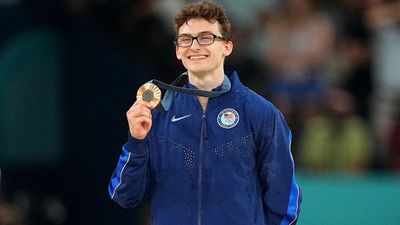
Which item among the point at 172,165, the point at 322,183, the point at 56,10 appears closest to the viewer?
the point at 172,165

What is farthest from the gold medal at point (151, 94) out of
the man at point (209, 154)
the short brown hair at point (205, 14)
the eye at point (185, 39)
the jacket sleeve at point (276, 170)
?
the jacket sleeve at point (276, 170)

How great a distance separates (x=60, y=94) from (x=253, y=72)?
245cm

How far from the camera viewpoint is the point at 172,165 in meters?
5.99

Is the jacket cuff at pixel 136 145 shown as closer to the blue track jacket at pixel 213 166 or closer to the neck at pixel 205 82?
the blue track jacket at pixel 213 166

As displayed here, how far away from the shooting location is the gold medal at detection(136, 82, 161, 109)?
5.82 metres

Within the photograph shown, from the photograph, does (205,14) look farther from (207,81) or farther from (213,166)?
(213,166)

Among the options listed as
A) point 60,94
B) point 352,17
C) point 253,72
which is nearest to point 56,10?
point 60,94

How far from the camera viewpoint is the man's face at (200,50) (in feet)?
19.7

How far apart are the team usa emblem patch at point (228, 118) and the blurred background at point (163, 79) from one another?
13.4ft

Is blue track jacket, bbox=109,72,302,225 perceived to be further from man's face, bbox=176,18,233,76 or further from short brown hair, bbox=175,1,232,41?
short brown hair, bbox=175,1,232,41

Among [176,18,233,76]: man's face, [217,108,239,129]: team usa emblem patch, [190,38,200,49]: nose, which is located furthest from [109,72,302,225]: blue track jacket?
[190,38,200,49]: nose

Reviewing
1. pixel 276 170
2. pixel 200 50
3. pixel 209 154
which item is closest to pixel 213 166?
pixel 209 154

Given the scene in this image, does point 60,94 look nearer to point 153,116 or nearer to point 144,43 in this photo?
point 144,43

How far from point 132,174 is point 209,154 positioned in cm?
43
